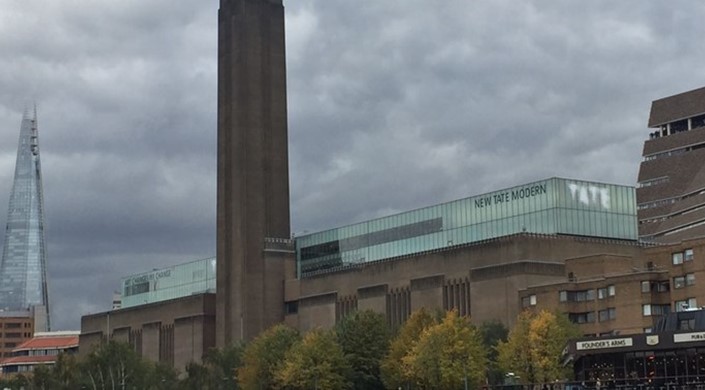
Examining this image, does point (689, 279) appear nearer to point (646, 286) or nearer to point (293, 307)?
point (646, 286)

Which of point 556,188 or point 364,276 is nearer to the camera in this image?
point 556,188

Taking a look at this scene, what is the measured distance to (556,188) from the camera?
166 metres

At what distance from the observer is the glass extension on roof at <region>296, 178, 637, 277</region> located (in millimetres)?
166125

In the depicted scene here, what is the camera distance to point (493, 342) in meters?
141

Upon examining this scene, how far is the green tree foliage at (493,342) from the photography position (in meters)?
135

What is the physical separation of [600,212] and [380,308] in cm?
3365

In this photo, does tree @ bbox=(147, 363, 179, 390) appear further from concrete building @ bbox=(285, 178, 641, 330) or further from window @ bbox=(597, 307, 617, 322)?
window @ bbox=(597, 307, 617, 322)

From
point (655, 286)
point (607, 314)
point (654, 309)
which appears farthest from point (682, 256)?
point (607, 314)

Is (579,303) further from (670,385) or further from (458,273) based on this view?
(670,385)

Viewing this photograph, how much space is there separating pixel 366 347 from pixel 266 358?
13829mm

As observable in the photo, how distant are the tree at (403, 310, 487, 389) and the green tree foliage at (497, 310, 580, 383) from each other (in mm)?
2958

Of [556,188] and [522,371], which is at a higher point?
[556,188]

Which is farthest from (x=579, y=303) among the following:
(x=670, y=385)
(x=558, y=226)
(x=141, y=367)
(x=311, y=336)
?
(x=141, y=367)

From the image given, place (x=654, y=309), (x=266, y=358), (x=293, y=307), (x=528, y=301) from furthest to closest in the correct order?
(x=293, y=307) → (x=266, y=358) → (x=528, y=301) → (x=654, y=309)
